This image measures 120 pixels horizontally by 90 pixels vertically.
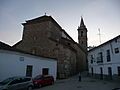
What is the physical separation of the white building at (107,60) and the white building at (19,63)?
1086cm

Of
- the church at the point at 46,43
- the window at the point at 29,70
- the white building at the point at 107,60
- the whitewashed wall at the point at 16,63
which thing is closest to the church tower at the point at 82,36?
the church at the point at 46,43

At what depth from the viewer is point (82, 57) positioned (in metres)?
49.3

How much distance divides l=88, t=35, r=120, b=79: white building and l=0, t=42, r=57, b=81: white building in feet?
35.6

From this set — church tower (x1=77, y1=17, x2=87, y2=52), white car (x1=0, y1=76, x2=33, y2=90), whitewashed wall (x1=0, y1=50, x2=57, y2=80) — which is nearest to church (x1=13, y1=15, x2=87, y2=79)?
whitewashed wall (x1=0, y1=50, x2=57, y2=80)

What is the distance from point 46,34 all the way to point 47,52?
14.6 feet

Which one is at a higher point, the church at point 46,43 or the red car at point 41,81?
the church at point 46,43

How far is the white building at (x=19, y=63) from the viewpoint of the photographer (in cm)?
1451

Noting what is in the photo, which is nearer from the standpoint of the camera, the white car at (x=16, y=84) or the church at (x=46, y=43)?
the white car at (x=16, y=84)

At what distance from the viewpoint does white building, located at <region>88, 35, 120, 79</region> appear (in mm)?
20500

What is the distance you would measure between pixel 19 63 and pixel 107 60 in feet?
51.5

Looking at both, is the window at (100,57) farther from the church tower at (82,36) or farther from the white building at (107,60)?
the church tower at (82,36)

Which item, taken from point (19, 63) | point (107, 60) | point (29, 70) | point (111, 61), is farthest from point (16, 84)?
point (107, 60)

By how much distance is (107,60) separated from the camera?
77.0 ft

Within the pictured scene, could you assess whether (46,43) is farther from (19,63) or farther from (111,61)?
(111,61)
